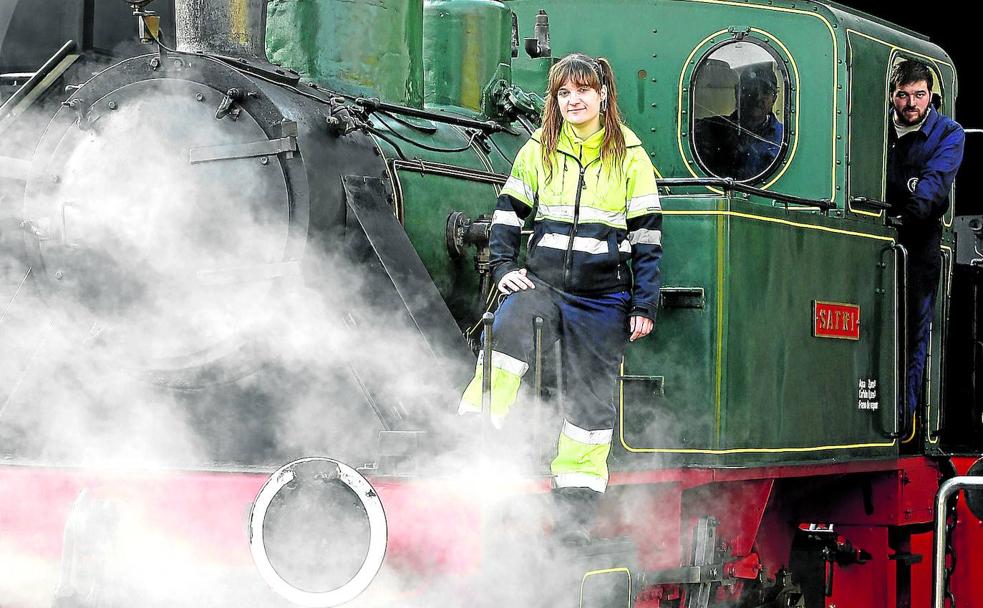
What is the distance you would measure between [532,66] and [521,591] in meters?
2.35

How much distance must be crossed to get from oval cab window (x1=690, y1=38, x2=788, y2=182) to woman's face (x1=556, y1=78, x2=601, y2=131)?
4.45 ft

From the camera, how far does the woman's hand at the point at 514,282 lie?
3684 millimetres

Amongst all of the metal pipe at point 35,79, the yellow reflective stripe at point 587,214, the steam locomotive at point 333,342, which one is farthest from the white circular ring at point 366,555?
the metal pipe at point 35,79

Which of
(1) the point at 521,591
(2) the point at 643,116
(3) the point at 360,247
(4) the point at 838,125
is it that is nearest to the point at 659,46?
(2) the point at 643,116

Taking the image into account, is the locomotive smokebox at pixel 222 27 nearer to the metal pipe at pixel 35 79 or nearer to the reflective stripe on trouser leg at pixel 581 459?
the metal pipe at pixel 35 79

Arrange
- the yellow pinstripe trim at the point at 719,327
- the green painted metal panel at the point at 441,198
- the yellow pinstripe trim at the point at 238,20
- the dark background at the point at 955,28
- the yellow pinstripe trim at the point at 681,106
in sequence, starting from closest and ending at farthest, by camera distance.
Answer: the yellow pinstripe trim at the point at 238,20, the green painted metal panel at the point at 441,198, the yellow pinstripe trim at the point at 719,327, the yellow pinstripe trim at the point at 681,106, the dark background at the point at 955,28

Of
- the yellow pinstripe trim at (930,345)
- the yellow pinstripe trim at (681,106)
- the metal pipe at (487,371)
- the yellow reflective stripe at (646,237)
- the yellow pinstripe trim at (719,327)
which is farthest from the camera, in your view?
the yellow pinstripe trim at (930,345)

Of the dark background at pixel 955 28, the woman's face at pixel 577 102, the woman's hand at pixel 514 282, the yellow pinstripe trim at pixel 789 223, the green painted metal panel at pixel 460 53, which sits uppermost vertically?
the dark background at pixel 955 28

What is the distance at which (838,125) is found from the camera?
488 cm

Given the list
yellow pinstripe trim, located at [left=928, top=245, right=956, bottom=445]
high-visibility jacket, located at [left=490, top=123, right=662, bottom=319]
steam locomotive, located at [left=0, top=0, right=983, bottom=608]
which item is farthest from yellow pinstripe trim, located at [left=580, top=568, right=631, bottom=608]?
yellow pinstripe trim, located at [left=928, top=245, right=956, bottom=445]

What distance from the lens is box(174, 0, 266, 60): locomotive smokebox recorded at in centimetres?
389

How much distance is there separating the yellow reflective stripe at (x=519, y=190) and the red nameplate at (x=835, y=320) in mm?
1350

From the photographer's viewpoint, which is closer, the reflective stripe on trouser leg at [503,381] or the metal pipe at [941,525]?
the reflective stripe on trouser leg at [503,381]

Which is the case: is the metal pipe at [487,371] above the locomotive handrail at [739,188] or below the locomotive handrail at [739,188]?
below
